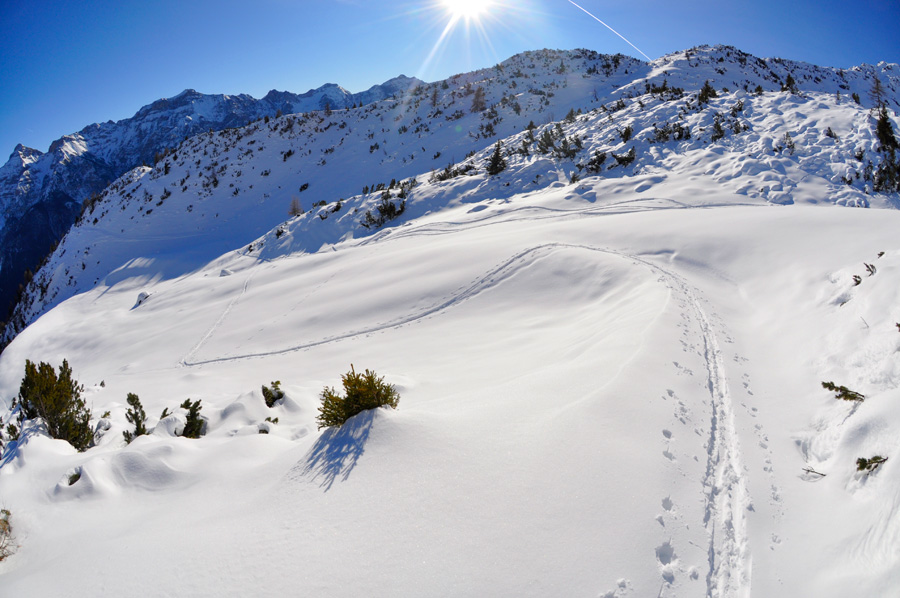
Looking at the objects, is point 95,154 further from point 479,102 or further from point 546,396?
point 546,396

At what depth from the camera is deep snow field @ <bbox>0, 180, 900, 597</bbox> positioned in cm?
260

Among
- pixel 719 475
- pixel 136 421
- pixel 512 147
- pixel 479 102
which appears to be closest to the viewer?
pixel 719 475

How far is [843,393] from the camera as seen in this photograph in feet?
13.5

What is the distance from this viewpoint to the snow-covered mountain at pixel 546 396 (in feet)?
8.82

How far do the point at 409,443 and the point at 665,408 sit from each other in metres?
2.92

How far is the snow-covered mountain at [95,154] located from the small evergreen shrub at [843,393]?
94.4 metres

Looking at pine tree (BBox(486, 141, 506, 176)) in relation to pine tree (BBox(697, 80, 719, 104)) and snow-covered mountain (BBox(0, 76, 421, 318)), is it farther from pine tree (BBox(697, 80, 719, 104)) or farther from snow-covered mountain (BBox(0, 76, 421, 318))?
snow-covered mountain (BBox(0, 76, 421, 318))

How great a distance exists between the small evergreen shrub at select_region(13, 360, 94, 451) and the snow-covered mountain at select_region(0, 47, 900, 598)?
10.1 inches

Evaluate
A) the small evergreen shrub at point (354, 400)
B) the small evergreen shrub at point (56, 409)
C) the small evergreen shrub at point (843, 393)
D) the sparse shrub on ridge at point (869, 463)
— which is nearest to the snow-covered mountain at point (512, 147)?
the small evergreen shrub at point (843, 393)

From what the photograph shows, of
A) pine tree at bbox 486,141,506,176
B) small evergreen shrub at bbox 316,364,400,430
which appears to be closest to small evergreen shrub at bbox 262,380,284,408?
small evergreen shrub at bbox 316,364,400,430

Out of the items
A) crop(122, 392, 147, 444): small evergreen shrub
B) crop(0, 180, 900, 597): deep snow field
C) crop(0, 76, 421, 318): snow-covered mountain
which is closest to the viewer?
crop(0, 180, 900, 597): deep snow field

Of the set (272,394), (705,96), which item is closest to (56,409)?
(272,394)

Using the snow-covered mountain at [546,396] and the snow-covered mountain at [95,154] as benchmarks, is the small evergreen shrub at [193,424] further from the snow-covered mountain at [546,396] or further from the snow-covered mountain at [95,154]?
the snow-covered mountain at [95,154]

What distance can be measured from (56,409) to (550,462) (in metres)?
7.37
